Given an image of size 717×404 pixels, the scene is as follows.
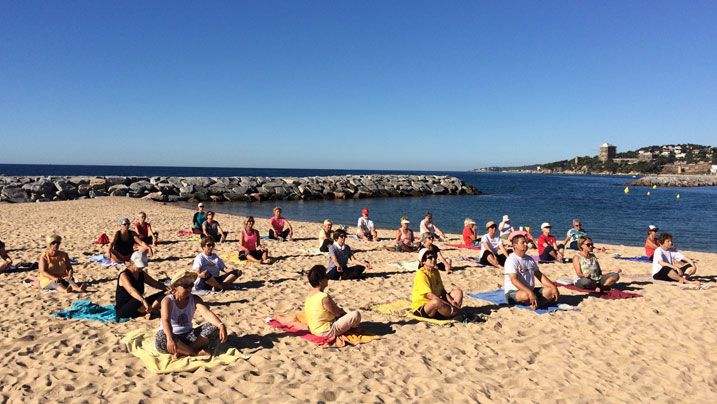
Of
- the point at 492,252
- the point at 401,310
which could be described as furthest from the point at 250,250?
the point at 492,252

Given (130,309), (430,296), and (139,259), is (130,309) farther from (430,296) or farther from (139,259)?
(430,296)

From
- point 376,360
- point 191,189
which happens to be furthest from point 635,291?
point 191,189

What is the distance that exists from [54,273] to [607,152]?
211022 mm

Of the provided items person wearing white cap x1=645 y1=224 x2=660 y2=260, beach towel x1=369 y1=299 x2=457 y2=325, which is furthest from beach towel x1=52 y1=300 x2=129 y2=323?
person wearing white cap x1=645 y1=224 x2=660 y2=260

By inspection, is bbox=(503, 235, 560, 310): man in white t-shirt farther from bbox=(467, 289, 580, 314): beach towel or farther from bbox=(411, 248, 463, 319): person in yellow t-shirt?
bbox=(411, 248, 463, 319): person in yellow t-shirt

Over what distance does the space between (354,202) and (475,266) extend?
27612 mm

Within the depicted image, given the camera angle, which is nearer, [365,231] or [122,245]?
[122,245]

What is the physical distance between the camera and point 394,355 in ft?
18.2

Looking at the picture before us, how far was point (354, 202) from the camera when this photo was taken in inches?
1519

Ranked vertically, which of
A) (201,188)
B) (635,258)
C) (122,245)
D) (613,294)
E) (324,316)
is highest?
(201,188)

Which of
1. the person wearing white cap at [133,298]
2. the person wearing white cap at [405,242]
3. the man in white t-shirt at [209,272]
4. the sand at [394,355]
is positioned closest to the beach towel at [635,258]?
the sand at [394,355]

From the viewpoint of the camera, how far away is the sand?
4.62m

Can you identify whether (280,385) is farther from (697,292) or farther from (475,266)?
(697,292)

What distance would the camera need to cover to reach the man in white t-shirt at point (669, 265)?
9602 millimetres
